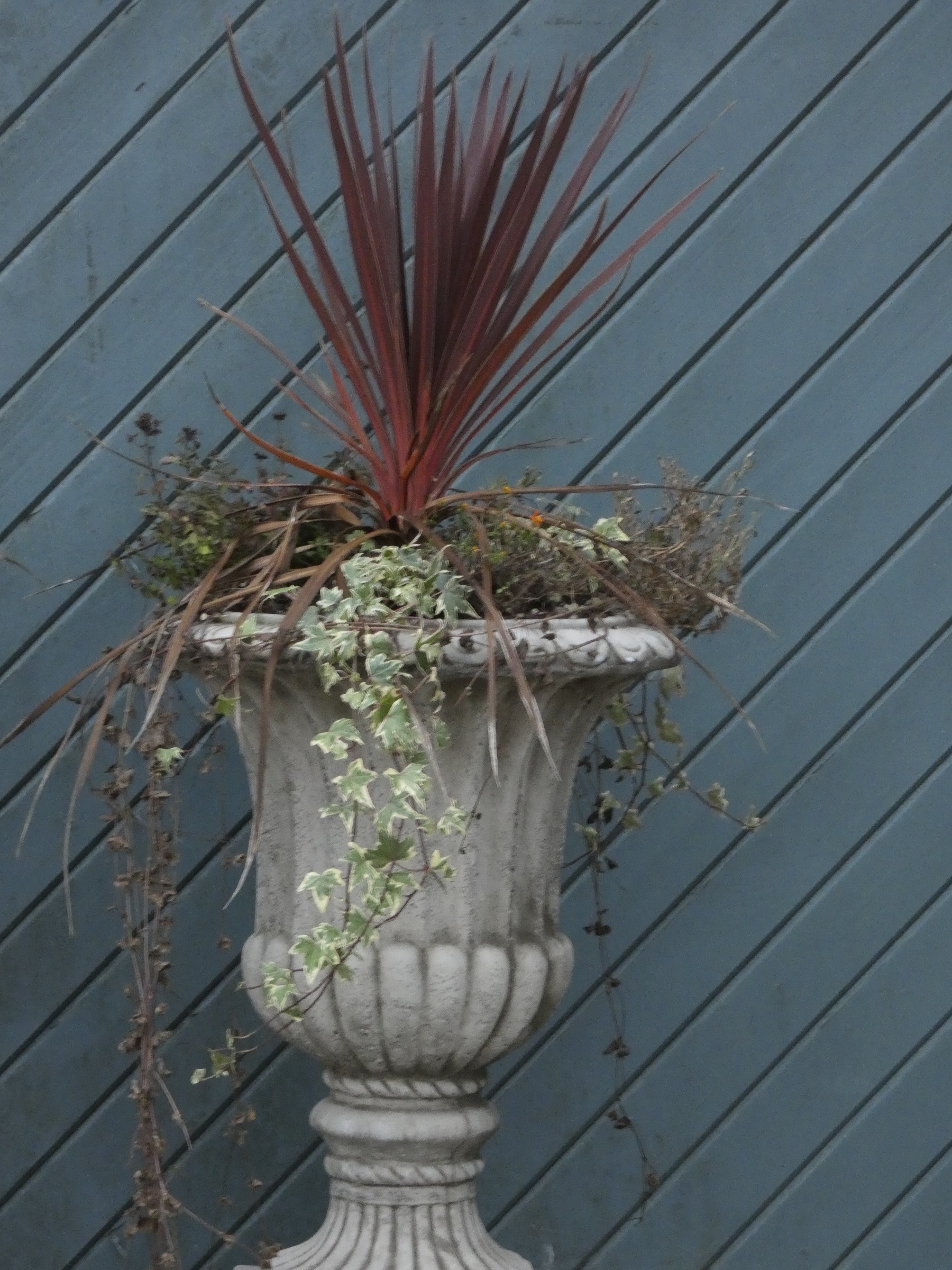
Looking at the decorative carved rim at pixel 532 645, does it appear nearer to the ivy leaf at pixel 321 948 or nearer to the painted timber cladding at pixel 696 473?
the ivy leaf at pixel 321 948

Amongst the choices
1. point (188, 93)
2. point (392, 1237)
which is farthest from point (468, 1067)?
point (188, 93)

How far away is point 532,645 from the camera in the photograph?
1.58m

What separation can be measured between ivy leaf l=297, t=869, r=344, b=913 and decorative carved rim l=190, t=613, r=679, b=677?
231 mm

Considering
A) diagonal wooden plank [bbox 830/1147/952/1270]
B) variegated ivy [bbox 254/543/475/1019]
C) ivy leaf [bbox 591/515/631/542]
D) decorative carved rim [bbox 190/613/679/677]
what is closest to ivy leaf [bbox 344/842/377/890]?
variegated ivy [bbox 254/543/475/1019]

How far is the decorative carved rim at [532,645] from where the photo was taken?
1.56 meters

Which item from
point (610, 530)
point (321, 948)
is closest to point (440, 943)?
point (321, 948)

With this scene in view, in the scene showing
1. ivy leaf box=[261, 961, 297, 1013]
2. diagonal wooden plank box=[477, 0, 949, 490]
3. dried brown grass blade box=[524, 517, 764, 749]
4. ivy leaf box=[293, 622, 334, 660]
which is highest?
diagonal wooden plank box=[477, 0, 949, 490]

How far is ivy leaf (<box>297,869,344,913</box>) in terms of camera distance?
1.52 m

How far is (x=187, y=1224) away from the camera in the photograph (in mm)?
2299

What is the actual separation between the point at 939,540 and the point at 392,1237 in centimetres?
138

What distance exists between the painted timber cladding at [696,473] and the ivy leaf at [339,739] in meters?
0.82

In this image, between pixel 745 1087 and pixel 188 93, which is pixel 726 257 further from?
pixel 745 1087

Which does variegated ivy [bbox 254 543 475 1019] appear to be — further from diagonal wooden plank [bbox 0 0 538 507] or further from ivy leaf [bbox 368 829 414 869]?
diagonal wooden plank [bbox 0 0 538 507]

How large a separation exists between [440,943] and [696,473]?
102 cm
